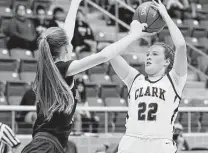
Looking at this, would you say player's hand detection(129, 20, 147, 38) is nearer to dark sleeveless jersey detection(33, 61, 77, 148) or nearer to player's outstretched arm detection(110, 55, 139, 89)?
dark sleeveless jersey detection(33, 61, 77, 148)

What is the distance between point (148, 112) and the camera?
5.20 meters

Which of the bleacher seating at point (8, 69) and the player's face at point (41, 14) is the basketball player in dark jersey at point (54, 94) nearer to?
the bleacher seating at point (8, 69)

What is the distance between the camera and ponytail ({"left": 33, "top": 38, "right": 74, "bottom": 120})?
162 inches

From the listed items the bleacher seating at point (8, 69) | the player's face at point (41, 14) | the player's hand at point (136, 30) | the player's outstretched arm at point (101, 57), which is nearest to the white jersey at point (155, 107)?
the player's hand at point (136, 30)

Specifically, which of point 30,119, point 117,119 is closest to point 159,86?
point 30,119

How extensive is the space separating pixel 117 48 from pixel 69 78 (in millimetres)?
388

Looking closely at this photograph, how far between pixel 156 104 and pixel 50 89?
1.32 meters

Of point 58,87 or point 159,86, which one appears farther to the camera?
point 159,86

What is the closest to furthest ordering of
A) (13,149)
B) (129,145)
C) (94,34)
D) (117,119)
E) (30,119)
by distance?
(129,145) → (13,149) → (30,119) → (117,119) → (94,34)

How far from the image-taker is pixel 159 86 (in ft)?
17.2

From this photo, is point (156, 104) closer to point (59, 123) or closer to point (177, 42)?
point (177, 42)

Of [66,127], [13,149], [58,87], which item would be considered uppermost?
[58,87]

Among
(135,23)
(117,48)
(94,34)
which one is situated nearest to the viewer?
(117,48)

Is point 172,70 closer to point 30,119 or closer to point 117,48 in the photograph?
point 117,48
